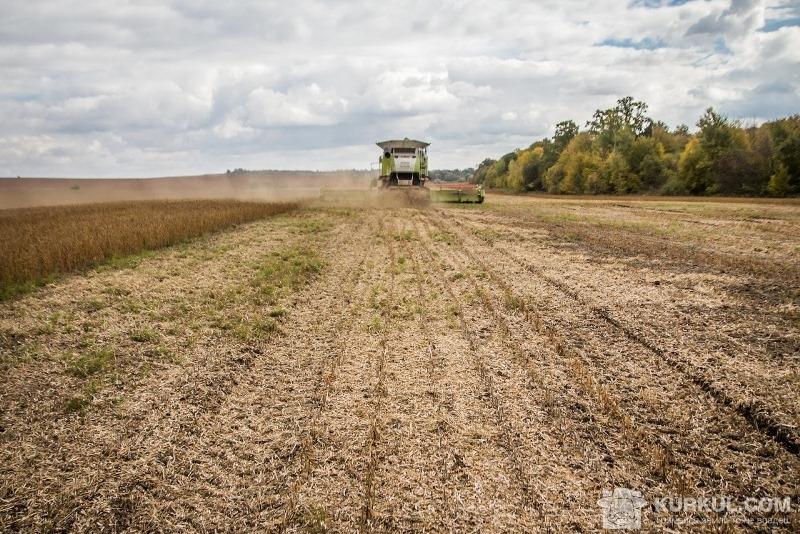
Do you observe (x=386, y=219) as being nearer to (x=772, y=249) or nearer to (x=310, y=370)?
(x=772, y=249)

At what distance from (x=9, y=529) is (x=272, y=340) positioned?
4035mm

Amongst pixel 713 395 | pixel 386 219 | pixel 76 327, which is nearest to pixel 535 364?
pixel 713 395

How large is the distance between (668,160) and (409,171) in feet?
97.4

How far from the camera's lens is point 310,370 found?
618cm

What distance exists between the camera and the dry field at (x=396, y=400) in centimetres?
368

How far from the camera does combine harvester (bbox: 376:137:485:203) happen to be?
1267 inches

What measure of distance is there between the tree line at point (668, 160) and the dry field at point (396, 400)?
31713 mm

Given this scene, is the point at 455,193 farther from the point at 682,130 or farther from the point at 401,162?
the point at 682,130

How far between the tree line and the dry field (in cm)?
3171

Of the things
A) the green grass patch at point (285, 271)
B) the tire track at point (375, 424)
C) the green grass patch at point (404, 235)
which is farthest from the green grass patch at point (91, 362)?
the green grass patch at point (404, 235)

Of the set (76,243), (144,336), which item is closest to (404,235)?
(76,243)

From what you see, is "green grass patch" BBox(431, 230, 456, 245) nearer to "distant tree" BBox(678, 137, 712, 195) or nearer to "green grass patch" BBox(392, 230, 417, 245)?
"green grass patch" BBox(392, 230, 417, 245)

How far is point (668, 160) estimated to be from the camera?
46688 millimetres

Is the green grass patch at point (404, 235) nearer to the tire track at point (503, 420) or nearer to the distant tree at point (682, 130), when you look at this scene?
the tire track at point (503, 420)
